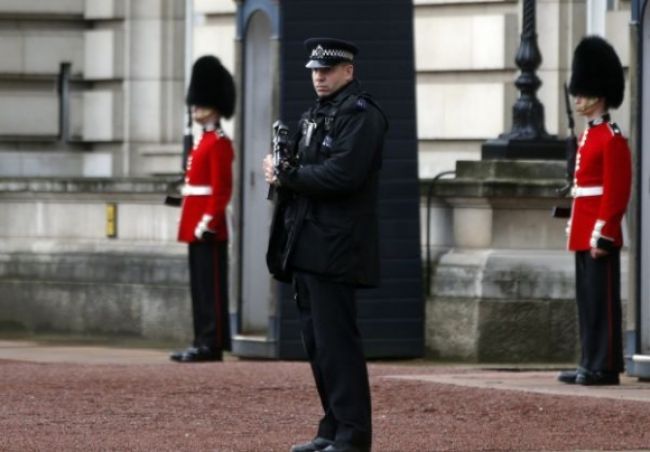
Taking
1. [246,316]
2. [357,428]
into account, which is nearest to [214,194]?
[246,316]

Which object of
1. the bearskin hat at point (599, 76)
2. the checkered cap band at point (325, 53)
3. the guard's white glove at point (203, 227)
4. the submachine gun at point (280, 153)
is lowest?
the guard's white glove at point (203, 227)

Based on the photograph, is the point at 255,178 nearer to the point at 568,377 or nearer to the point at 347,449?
the point at 568,377

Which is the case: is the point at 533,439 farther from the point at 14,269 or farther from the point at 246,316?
the point at 14,269

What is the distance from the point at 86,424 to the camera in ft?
38.1

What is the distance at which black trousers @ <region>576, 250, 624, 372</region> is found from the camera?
13883mm

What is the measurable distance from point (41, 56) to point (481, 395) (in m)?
8.49

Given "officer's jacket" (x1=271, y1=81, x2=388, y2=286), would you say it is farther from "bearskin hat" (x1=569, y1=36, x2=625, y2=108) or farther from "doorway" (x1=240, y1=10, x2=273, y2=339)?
"doorway" (x1=240, y1=10, x2=273, y2=339)

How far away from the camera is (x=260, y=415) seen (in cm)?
1202

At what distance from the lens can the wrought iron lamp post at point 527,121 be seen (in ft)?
54.1

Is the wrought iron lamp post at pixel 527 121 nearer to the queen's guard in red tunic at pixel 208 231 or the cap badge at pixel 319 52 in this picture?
the queen's guard in red tunic at pixel 208 231

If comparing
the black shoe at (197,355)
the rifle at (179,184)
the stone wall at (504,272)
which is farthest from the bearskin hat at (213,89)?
the black shoe at (197,355)

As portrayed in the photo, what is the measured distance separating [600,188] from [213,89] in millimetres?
3609

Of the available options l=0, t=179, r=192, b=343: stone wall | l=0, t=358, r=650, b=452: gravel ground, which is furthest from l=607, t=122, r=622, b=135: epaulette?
l=0, t=179, r=192, b=343: stone wall

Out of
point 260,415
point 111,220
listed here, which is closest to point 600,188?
point 260,415
